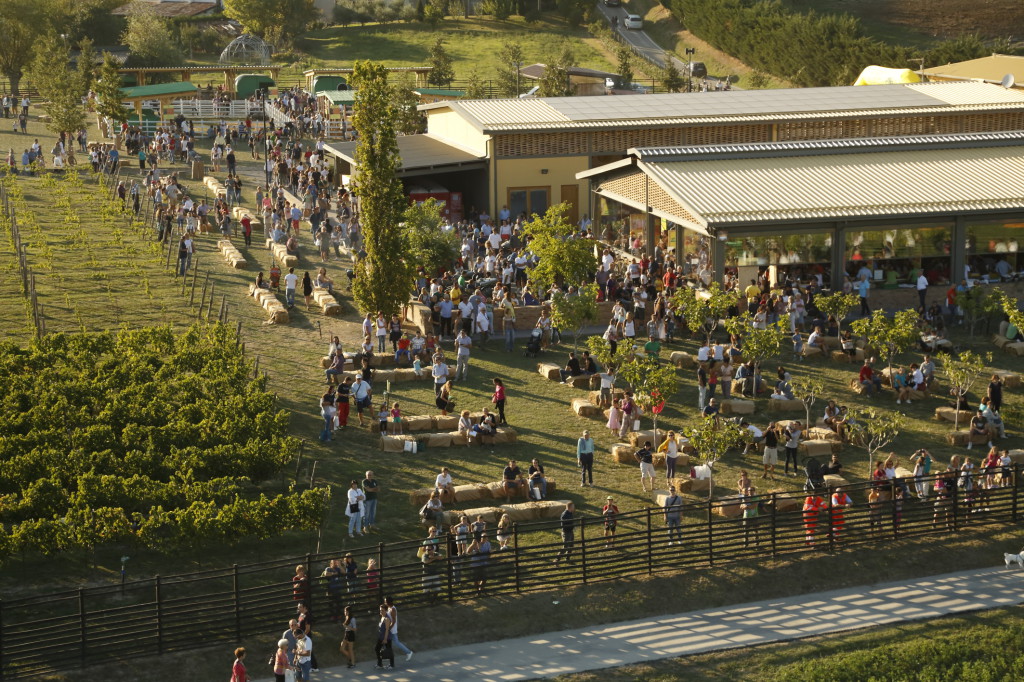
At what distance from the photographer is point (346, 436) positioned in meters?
27.5

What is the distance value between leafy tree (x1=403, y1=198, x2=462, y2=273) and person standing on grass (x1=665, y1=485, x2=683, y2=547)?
644 inches

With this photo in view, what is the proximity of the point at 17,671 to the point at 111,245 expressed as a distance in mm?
25994

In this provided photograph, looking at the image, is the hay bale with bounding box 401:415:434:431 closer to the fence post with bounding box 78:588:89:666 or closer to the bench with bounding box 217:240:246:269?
the fence post with bounding box 78:588:89:666

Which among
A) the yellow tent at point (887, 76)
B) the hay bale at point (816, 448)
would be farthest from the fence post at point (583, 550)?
the yellow tent at point (887, 76)

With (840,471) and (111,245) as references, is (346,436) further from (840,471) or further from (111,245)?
(111,245)

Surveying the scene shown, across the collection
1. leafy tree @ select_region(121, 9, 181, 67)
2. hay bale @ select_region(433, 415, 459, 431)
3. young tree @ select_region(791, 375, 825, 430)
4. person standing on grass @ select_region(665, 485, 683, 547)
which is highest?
leafy tree @ select_region(121, 9, 181, 67)

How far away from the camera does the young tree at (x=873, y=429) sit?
25797mm

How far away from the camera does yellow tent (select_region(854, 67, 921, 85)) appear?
6109 centimetres

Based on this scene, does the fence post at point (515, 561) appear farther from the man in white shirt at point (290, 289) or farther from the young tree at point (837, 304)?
the man in white shirt at point (290, 289)

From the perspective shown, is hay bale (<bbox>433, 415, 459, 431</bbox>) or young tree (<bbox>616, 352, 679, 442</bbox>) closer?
young tree (<bbox>616, 352, 679, 442</bbox>)

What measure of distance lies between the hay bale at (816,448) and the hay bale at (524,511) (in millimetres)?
6218

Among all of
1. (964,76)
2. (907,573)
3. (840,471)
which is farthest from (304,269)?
(964,76)

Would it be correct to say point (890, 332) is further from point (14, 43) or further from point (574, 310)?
point (14, 43)

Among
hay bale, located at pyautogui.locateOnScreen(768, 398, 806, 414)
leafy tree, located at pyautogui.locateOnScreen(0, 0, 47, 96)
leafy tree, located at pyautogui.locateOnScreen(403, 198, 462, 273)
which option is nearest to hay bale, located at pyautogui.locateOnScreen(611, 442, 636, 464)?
hay bale, located at pyautogui.locateOnScreen(768, 398, 806, 414)
